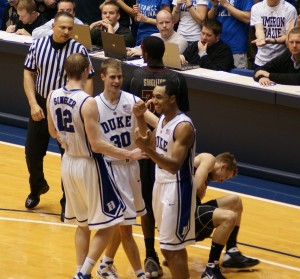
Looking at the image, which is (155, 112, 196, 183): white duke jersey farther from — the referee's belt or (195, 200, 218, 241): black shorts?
(195, 200, 218, 241): black shorts

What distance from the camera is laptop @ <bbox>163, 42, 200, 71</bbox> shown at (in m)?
10.7

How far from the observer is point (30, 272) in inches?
303

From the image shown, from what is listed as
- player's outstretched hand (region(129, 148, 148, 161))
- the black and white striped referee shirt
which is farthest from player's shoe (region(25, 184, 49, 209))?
player's outstretched hand (region(129, 148, 148, 161))

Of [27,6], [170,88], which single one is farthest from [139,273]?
[27,6]

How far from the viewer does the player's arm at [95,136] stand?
22.5 ft

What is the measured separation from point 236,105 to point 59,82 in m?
2.74

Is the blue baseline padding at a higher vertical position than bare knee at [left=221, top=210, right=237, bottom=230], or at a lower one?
higher

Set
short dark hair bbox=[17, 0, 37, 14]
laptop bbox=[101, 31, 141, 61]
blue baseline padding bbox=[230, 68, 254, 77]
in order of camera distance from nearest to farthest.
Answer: blue baseline padding bbox=[230, 68, 254, 77]
laptop bbox=[101, 31, 141, 61]
short dark hair bbox=[17, 0, 37, 14]

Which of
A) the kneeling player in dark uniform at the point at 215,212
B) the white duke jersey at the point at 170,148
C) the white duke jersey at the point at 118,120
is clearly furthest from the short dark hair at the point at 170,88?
the kneeling player in dark uniform at the point at 215,212

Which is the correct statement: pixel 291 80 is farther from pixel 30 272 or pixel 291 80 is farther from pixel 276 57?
pixel 30 272

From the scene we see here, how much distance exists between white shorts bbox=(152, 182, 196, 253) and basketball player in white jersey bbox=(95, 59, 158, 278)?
43 centimetres

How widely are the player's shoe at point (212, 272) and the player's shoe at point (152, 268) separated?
0.40 m

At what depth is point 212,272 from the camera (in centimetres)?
750

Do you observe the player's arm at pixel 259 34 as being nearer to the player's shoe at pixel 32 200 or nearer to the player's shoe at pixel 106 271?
the player's shoe at pixel 32 200
